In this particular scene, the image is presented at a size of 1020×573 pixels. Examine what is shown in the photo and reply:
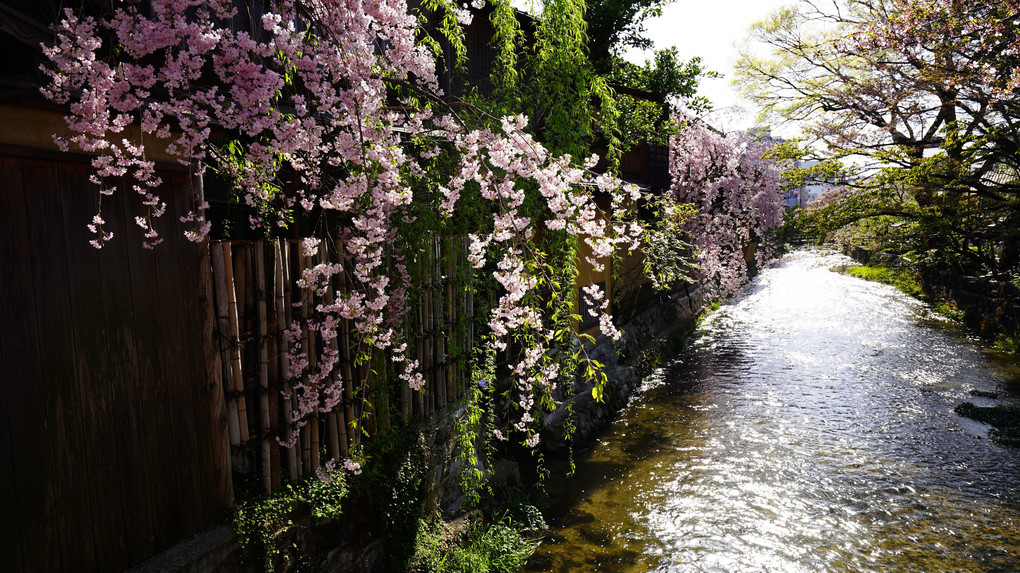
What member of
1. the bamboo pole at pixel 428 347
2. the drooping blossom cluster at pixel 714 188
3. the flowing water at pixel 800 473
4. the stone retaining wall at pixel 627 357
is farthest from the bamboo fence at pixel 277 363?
the drooping blossom cluster at pixel 714 188

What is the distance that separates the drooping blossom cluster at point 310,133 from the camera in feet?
10.2

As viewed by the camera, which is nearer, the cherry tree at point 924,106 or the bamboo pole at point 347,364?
the bamboo pole at point 347,364

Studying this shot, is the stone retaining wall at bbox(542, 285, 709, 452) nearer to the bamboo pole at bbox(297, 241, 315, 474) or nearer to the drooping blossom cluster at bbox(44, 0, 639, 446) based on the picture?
the drooping blossom cluster at bbox(44, 0, 639, 446)

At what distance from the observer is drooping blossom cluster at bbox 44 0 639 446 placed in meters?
3.09

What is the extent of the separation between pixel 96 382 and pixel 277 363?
47.7 inches

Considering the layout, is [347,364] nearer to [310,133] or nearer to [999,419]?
[310,133]

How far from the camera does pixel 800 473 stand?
8.59 metres

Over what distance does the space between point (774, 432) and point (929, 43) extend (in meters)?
11.3

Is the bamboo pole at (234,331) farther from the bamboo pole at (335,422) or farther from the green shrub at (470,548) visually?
the green shrub at (470,548)

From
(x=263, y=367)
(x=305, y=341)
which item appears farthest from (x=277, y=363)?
(x=305, y=341)

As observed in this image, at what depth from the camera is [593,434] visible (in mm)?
10383

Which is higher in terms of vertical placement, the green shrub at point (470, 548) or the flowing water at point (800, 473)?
the green shrub at point (470, 548)

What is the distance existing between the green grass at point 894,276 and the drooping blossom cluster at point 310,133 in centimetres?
2783

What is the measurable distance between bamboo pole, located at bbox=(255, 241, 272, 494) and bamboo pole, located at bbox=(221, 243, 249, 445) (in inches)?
5.3
